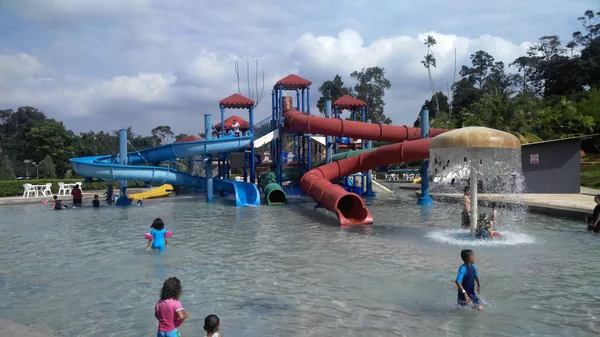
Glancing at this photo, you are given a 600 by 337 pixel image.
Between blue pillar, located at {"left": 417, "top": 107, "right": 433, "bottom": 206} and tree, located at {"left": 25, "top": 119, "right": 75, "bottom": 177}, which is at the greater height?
tree, located at {"left": 25, "top": 119, "right": 75, "bottom": 177}

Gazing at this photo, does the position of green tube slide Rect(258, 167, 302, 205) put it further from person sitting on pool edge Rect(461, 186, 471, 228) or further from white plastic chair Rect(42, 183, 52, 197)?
white plastic chair Rect(42, 183, 52, 197)

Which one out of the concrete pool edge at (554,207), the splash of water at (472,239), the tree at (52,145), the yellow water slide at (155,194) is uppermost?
the tree at (52,145)

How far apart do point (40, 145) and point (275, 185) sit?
4011 centimetres

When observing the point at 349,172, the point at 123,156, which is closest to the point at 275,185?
the point at 349,172

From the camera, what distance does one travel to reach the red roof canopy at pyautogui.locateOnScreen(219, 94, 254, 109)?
25.7m

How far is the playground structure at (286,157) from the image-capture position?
16.7m

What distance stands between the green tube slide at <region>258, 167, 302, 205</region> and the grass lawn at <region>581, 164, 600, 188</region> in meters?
15.9

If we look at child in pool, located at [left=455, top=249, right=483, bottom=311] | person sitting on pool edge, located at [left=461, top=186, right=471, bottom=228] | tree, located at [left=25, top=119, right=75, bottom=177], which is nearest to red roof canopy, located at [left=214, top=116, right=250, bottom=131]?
person sitting on pool edge, located at [left=461, top=186, right=471, bottom=228]

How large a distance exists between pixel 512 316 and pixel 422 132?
14257 mm

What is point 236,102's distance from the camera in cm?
2573

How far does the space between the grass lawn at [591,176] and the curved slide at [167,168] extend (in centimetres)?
1837

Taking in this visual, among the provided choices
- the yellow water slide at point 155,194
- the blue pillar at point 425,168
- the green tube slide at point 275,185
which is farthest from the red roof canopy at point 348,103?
the yellow water slide at point 155,194

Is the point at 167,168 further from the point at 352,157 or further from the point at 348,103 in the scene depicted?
the point at 348,103

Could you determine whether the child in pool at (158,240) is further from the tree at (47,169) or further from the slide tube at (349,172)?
the tree at (47,169)
